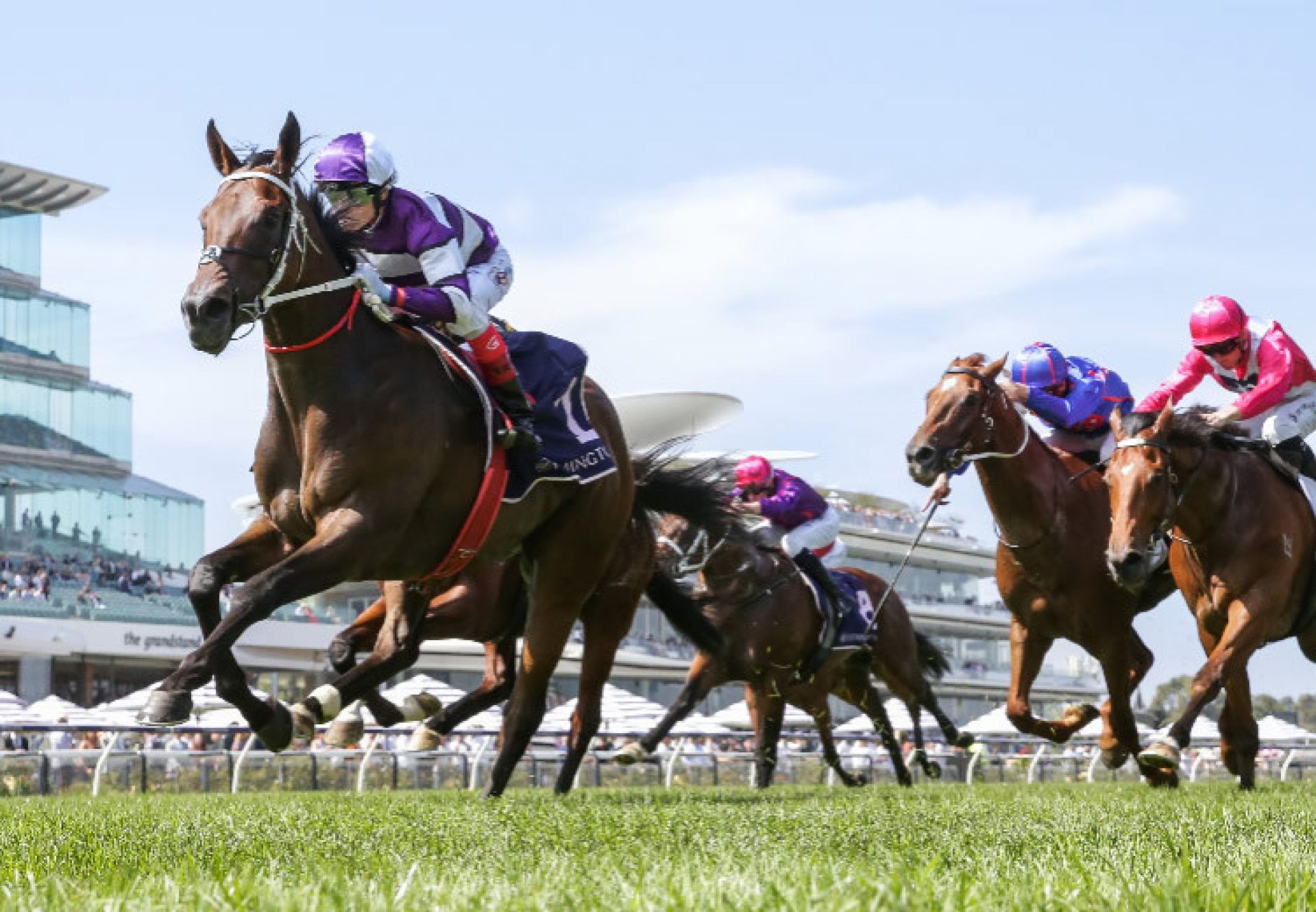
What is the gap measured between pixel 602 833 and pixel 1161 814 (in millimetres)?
1988

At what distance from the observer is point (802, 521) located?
1381 cm

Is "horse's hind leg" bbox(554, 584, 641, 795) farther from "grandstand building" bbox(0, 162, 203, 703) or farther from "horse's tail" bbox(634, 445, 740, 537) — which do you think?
"grandstand building" bbox(0, 162, 203, 703)

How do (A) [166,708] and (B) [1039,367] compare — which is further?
(B) [1039,367]

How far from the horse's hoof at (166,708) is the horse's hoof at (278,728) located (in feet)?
1.72

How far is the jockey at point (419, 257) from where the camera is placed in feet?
21.3

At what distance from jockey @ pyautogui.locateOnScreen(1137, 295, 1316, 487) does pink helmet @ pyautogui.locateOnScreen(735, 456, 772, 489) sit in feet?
16.7

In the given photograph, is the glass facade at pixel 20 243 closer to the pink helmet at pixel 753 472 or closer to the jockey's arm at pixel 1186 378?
the pink helmet at pixel 753 472

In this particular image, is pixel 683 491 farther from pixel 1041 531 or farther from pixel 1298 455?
pixel 1298 455

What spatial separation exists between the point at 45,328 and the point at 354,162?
49.3 m

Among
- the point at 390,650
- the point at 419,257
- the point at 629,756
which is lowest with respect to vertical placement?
the point at 629,756

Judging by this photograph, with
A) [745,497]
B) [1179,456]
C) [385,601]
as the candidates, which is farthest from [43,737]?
[1179,456]

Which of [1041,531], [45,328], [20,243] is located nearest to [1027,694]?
[1041,531]

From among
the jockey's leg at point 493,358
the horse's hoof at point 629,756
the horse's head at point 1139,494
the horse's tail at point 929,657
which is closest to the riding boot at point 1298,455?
the horse's head at point 1139,494

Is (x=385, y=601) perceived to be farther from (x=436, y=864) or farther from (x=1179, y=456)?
(x=436, y=864)
